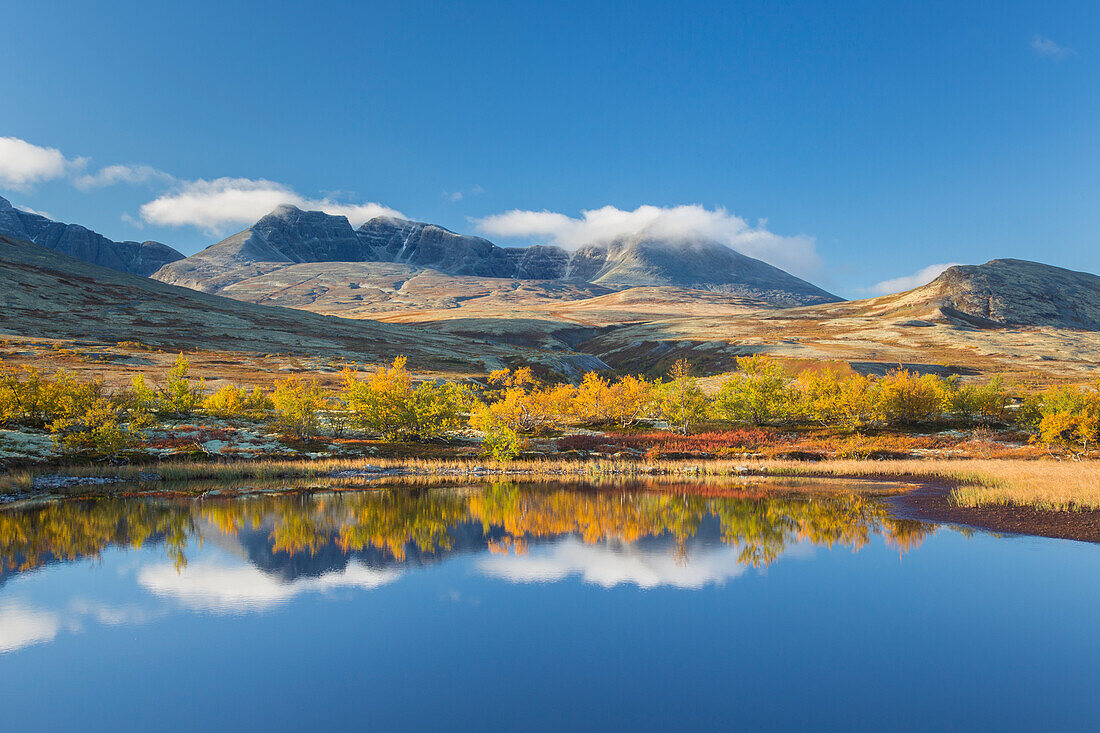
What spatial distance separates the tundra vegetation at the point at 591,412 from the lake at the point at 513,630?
22.7 m

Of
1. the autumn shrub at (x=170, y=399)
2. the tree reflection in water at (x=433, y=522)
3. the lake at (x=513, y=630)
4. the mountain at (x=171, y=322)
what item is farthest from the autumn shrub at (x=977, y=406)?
the autumn shrub at (x=170, y=399)

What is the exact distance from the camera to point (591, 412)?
253 feet

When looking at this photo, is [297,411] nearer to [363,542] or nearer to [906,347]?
[363,542]

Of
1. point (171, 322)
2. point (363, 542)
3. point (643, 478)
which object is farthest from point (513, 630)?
point (171, 322)

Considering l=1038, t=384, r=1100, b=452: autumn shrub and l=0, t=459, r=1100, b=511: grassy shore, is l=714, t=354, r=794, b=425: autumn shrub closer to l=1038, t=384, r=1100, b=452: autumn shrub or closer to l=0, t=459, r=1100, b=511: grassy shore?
l=0, t=459, r=1100, b=511: grassy shore

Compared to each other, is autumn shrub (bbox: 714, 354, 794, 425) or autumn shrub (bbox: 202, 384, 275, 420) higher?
autumn shrub (bbox: 714, 354, 794, 425)

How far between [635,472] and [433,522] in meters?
24.5

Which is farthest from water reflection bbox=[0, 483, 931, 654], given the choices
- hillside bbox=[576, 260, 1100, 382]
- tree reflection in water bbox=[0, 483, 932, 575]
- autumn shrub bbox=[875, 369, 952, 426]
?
hillside bbox=[576, 260, 1100, 382]

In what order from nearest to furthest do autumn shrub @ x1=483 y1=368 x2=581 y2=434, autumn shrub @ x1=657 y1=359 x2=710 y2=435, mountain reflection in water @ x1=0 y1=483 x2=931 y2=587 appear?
mountain reflection in water @ x1=0 y1=483 x2=931 y2=587
autumn shrub @ x1=483 y1=368 x2=581 y2=434
autumn shrub @ x1=657 y1=359 x2=710 y2=435

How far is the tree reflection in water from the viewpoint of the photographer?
28094mm

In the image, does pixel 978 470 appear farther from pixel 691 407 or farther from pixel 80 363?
pixel 80 363

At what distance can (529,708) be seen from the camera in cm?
1396

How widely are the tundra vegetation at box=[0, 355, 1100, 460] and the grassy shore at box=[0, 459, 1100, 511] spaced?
12.2 feet

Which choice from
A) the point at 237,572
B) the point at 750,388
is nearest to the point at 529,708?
the point at 237,572
